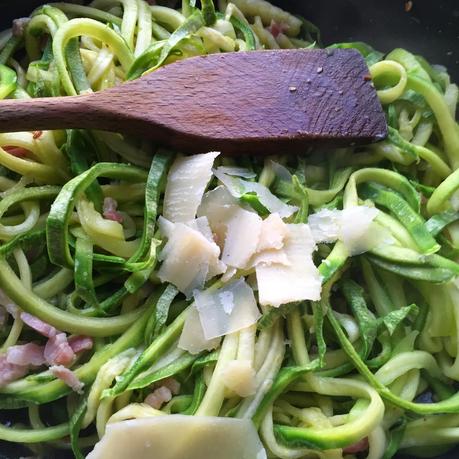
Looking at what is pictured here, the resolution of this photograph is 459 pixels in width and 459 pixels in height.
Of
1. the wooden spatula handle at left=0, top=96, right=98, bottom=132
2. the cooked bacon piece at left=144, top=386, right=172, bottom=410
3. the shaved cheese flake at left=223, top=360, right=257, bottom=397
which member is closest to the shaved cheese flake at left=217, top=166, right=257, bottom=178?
the wooden spatula handle at left=0, top=96, right=98, bottom=132

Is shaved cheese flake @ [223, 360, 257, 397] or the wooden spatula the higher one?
the wooden spatula

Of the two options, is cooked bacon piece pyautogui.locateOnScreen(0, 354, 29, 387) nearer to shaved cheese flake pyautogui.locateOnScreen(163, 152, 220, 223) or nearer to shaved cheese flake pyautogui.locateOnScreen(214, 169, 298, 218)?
shaved cheese flake pyautogui.locateOnScreen(163, 152, 220, 223)

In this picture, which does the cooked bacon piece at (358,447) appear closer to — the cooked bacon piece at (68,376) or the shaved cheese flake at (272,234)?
the shaved cheese flake at (272,234)

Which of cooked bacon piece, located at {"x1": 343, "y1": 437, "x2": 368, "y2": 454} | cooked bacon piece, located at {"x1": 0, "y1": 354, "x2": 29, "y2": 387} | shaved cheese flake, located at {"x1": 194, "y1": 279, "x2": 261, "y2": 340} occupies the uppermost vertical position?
shaved cheese flake, located at {"x1": 194, "y1": 279, "x2": 261, "y2": 340}

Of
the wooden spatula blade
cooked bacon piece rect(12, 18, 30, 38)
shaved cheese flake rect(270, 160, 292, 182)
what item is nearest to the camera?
the wooden spatula blade

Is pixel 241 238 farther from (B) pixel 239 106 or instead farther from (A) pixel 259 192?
(B) pixel 239 106

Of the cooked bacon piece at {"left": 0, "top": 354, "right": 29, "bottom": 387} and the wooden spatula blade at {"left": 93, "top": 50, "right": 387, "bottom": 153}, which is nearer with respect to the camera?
the cooked bacon piece at {"left": 0, "top": 354, "right": 29, "bottom": 387}

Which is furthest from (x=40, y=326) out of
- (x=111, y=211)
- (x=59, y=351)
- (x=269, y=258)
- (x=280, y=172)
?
(x=280, y=172)

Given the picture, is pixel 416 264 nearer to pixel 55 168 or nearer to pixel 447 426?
pixel 447 426
